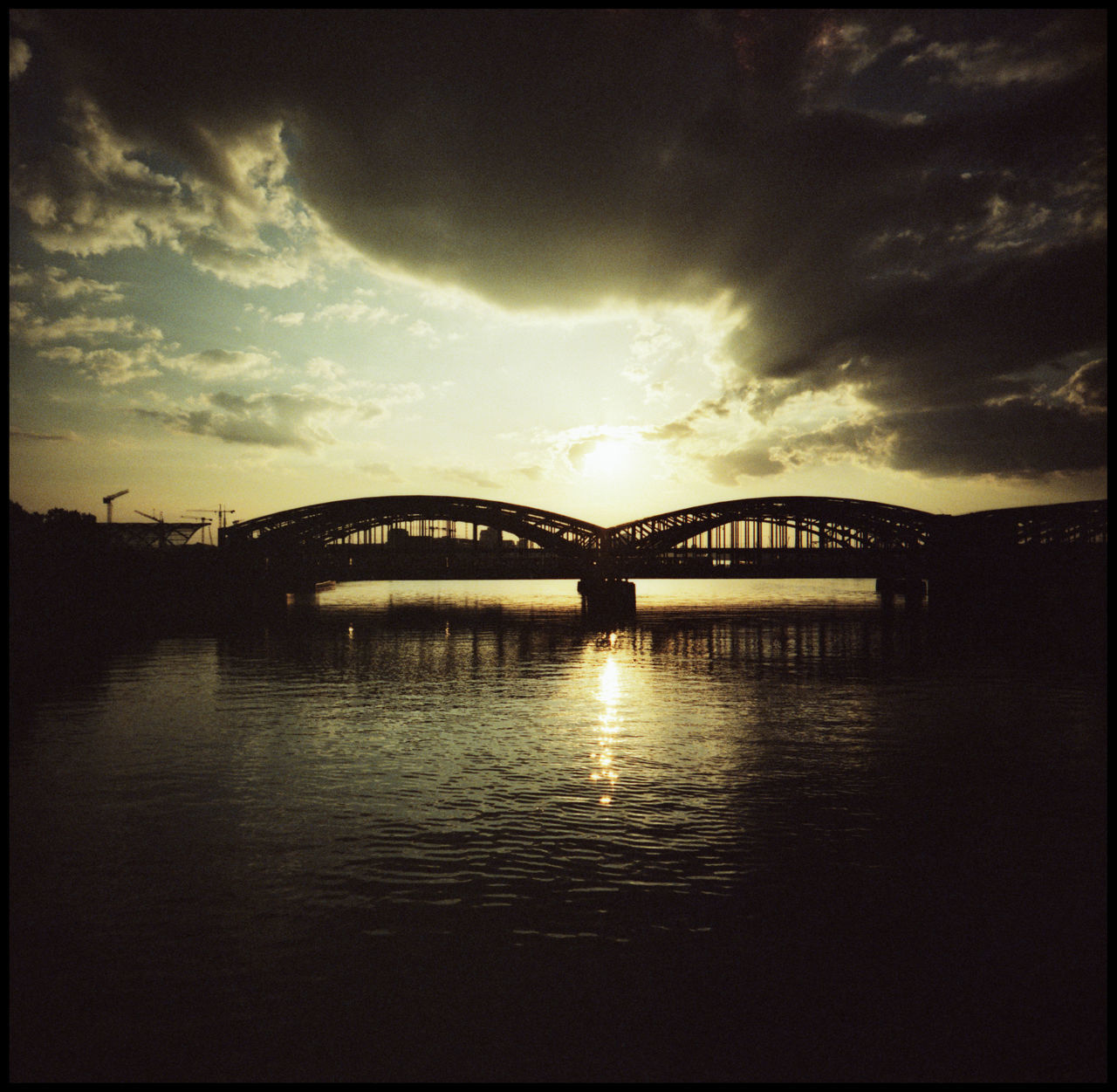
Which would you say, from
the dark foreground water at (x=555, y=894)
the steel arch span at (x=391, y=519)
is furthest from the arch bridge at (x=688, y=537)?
the dark foreground water at (x=555, y=894)

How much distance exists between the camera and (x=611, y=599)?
365 ft

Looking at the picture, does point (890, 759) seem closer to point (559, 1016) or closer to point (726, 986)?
point (726, 986)

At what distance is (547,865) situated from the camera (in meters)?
16.7

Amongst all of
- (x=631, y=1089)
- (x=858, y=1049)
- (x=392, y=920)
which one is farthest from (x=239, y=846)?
(x=858, y=1049)

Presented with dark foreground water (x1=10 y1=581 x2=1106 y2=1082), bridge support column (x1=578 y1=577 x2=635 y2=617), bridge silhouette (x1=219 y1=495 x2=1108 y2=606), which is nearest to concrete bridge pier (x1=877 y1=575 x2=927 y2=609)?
bridge silhouette (x1=219 y1=495 x2=1108 y2=606)

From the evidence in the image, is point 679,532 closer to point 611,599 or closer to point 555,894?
point 611,599

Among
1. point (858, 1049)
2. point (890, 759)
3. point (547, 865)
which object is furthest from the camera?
point (890, 759)

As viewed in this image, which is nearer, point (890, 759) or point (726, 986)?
point (726, 986)

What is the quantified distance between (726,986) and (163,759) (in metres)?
21.3

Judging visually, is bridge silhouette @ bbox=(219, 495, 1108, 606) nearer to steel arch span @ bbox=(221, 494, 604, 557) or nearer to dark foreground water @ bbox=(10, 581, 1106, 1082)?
steel arch span @ bbox=(221, 494, 604, 557)

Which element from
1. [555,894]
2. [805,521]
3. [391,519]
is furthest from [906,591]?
[555,894]

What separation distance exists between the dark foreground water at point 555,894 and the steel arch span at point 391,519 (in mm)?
99060

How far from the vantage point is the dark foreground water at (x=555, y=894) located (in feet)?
36.1

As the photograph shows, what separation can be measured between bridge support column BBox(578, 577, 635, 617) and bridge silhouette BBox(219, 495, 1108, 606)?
0.72 m
